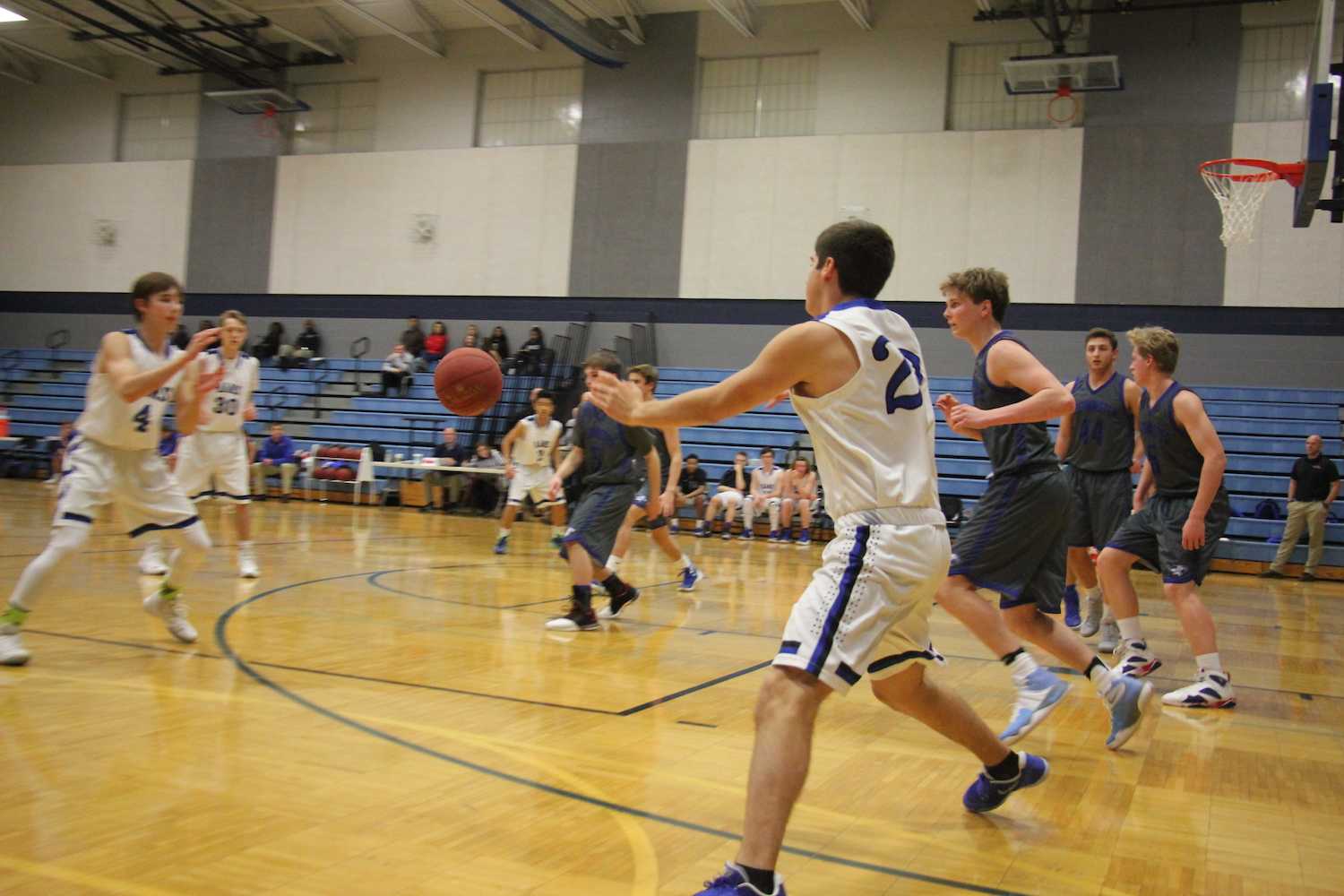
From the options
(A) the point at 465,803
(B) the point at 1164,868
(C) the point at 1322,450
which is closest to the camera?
(B) the point at 1164,868

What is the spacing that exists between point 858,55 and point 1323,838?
17.8 m

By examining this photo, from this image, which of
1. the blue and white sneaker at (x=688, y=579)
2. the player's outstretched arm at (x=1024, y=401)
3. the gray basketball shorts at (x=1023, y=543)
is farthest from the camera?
the blue and white sneaker at (x=688, y=579)

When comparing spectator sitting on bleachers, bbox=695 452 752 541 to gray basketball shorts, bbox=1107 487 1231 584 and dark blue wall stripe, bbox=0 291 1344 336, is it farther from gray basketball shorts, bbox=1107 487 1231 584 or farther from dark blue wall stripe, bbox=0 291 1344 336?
gray basketball shorts, bbox=1107 487 1231 584

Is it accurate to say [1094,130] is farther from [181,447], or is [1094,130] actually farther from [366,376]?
[181,447]

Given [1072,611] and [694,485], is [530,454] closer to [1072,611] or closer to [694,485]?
[694,485]

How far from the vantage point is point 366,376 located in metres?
21.5

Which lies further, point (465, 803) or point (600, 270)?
point (600, 270)

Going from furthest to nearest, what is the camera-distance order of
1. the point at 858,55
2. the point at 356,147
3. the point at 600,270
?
the point at 356,147, the point at 600,270, the point at 858,55

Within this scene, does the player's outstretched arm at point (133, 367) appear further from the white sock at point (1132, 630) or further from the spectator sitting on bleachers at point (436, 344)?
the spectator sitting on bleachers at point (436, 344)

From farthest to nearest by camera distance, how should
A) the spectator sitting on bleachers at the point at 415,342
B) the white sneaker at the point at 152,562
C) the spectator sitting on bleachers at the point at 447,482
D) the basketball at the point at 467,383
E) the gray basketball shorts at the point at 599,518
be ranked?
the spectator sitting on bleachers at the point at 415,342 → the spectator sitting on bleachers at the point at 447,482 → the white sneaker at the point at 152,562 → the gray basketball shorts at the point at 599,518 → the basketball at the point at 467,383

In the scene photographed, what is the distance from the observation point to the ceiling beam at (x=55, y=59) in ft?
73.9

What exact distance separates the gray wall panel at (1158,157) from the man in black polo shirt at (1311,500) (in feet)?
14.3

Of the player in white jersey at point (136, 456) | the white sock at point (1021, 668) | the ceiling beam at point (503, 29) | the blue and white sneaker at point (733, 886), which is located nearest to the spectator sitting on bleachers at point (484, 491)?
the ceiling beam at point (503, 29)

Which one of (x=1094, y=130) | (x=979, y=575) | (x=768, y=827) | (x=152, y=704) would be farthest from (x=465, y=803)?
(x=1094, y=130)
